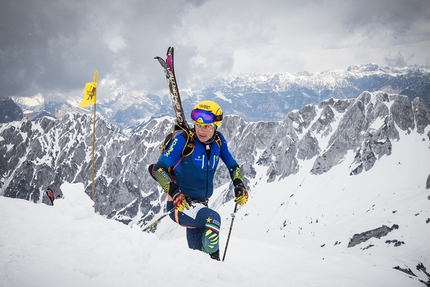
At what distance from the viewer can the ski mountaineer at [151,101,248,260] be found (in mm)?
6434

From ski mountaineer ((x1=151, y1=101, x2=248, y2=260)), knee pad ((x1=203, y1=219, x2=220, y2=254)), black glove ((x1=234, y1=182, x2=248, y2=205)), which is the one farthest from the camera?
black glove ((x1=234, y1=182, x2=248, y2=205))

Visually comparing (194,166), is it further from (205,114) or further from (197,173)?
(205,114)

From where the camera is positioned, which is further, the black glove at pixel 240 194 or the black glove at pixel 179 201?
the black glove at pixel 240 194

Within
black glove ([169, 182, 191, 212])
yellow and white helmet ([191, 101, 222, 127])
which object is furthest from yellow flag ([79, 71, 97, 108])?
black glove ([169, 182, 191, 212])

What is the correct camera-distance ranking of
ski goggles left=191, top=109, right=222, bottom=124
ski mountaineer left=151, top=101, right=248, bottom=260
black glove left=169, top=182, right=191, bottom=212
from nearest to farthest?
black glove left=169, top=182, right=191, bottom=212
ski mountaineer left=151, top=101, right=248, bottom=260
ski goggles left=191, top=109, right=222, bottom=124

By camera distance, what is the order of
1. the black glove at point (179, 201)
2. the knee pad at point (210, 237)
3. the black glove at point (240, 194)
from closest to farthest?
the black glove at point (179, 201)
the knee pad at point (210, 237)
the black glove at point (240, 194)

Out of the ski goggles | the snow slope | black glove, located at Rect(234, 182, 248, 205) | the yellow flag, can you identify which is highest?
the yellow flag

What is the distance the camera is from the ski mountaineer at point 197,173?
643 centimetres

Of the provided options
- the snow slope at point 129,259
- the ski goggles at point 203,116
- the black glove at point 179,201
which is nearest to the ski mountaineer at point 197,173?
the ski goggles at point 203,116

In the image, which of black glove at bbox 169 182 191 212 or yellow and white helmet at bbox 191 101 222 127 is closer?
black glove at bbox 169 182 191 212

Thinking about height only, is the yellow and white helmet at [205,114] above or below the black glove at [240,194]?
above

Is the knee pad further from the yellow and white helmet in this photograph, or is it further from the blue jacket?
the yellow and white helmet

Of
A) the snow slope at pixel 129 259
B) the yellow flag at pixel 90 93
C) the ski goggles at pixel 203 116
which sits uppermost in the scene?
the yellow flag at pixel 90 93

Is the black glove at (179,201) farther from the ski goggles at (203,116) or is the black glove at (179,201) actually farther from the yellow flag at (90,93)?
the yellow flag at (90,93)
